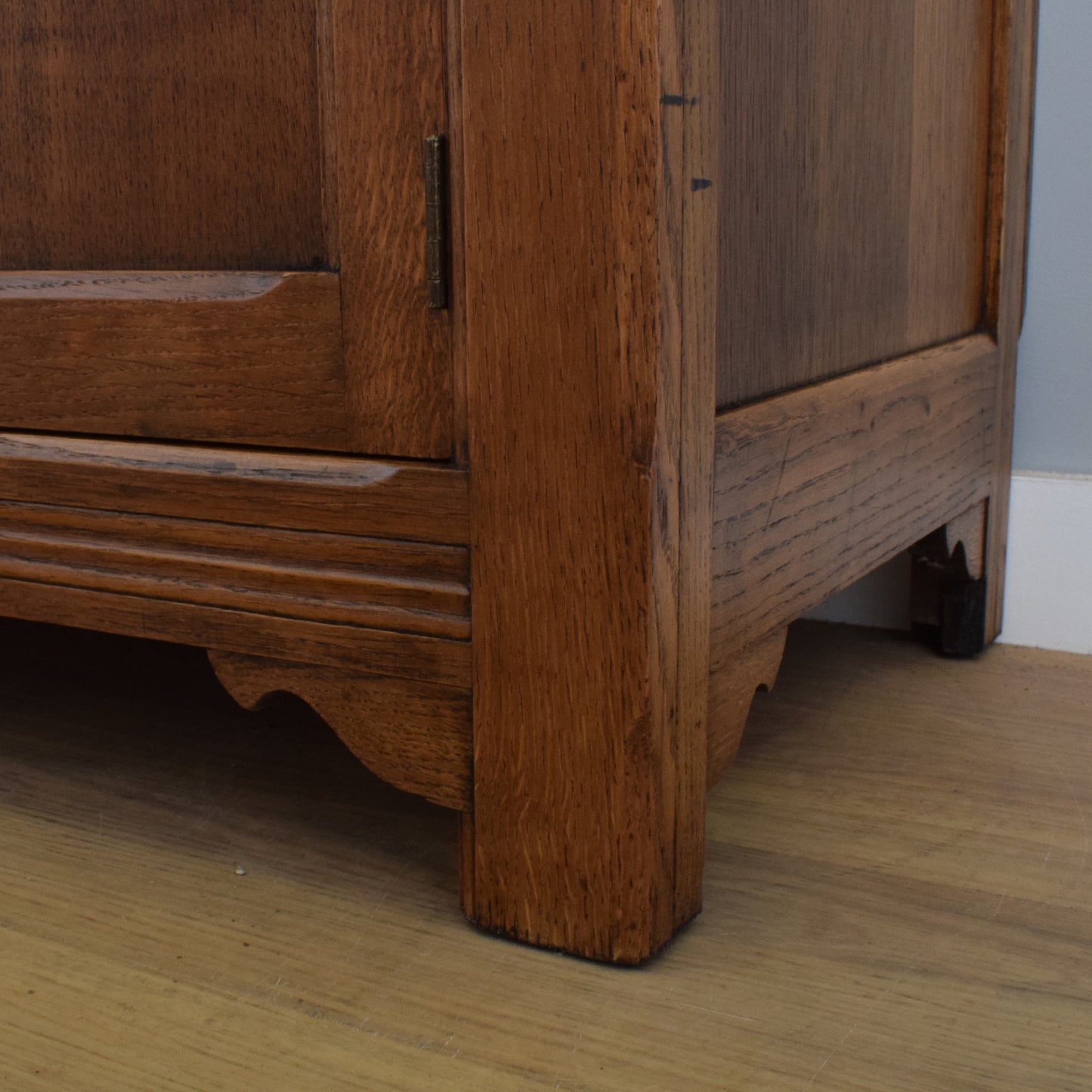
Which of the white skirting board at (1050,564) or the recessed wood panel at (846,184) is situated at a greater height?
the recessed wood panel at (846,184)

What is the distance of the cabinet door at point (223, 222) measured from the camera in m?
0.57

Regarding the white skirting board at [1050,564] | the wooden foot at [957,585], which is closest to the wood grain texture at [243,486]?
the wooden foot at [957,585]

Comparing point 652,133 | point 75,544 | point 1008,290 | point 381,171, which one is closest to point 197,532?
point 75,544

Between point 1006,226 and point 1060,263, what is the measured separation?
0.08 meters

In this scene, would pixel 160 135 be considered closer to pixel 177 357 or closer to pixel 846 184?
pixel 177 357

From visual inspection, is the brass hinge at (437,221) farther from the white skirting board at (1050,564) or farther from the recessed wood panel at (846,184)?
the white skirting board at (1050,564)

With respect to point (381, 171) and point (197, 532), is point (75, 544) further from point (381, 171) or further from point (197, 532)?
point (381, 171)

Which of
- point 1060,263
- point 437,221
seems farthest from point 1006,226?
point 437,221

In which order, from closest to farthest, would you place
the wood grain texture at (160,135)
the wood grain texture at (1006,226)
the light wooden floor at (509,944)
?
the light wooden floor at (509,944) < the wood grain texture at (160,135) < the wood grain texture at (1006,226)

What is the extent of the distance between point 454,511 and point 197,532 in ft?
0.52

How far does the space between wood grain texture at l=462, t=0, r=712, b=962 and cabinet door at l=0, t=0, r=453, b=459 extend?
0.14 feet

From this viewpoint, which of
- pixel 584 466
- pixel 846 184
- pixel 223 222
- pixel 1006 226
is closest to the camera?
pixel 584 466

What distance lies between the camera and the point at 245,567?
2.09ft

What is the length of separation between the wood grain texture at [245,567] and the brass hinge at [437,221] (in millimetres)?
115
